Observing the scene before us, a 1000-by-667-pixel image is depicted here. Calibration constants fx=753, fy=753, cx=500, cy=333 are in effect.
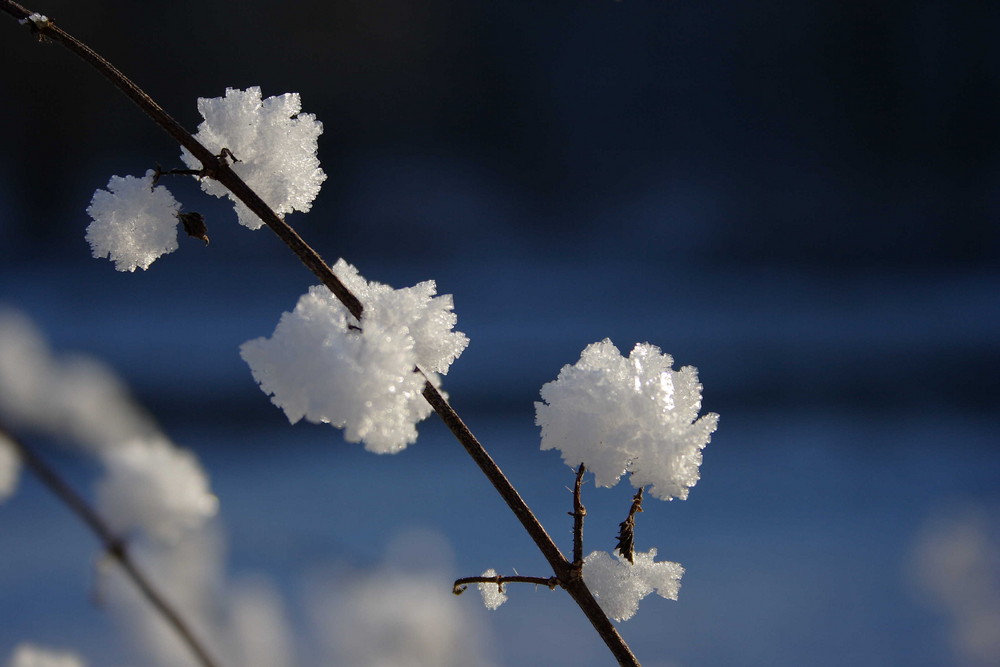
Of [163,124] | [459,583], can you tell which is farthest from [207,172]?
[459,583]

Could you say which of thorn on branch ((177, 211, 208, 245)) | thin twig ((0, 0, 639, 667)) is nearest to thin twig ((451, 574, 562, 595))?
thin twig ((0, 0, 639, 667))

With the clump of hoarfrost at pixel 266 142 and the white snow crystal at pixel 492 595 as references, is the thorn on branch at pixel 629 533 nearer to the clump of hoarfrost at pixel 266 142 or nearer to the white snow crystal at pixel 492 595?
the white snow crystal at pixel 492 595

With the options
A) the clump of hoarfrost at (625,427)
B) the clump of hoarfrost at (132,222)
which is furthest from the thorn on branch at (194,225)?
the clump of hoarfrost at (625,427)

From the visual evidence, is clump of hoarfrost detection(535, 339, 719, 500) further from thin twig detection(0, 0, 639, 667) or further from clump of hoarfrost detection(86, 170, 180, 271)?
clump of hoarfrost detection(86, 170, 180, 271)

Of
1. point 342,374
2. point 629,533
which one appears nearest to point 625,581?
point 629,533

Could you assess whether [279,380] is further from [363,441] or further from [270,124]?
[270,124]

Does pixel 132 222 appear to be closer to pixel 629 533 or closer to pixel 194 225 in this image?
pixel 194 225

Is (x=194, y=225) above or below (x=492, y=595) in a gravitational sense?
above
